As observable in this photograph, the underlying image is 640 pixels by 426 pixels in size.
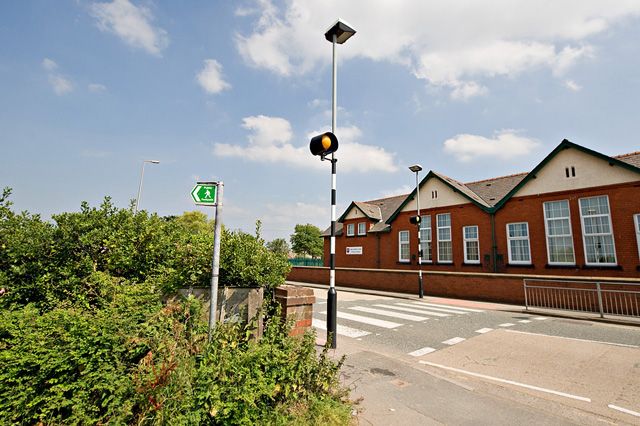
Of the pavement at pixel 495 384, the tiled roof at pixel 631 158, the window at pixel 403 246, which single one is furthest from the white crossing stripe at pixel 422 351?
the window at pixel 403 246

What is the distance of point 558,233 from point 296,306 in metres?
18.6

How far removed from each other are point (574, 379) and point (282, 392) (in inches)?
197

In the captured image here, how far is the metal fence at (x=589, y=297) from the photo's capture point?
36.9 feet

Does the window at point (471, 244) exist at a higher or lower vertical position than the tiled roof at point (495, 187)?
lower

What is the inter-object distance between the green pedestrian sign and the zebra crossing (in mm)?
5709

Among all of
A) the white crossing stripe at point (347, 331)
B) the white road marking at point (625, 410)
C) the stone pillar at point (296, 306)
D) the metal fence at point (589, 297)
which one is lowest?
the white crossing stripe at point (347, 331)

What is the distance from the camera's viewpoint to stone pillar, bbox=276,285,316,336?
3982 millimetres

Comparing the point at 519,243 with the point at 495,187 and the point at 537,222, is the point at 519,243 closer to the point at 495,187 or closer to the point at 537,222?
the point at 537,222

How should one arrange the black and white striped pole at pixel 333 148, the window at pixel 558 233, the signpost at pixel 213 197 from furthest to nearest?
the window at pixel 558 233 → the black and white striped pole at pixel 333 148 → the signpost at pixel 213 197

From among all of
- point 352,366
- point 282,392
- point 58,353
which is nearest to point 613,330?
point 352,366

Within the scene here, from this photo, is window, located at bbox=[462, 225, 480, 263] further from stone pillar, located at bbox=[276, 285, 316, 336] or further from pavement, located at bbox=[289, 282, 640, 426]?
stone pillar, located at bbox=[276, 285, 316, 336]

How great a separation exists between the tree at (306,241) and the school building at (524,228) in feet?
143

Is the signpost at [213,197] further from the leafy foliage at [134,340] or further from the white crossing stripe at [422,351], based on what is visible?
the white crossing stripe at [422,351]

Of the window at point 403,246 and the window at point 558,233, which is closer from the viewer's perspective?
the window at point 558,233
